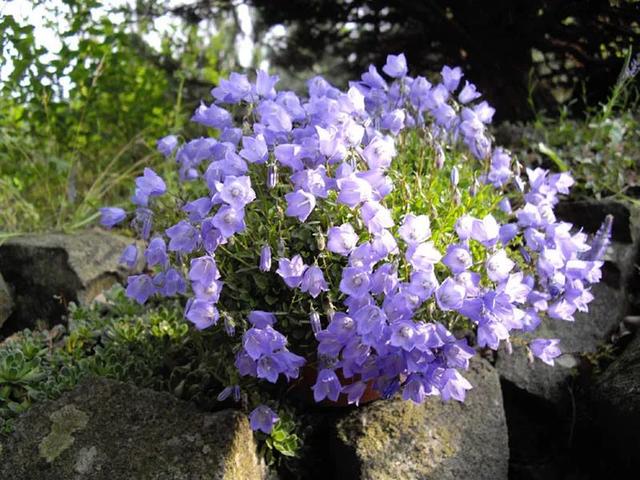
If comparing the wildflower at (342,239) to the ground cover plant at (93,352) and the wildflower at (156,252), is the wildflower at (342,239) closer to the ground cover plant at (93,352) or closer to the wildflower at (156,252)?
the wildflower at (156,252)

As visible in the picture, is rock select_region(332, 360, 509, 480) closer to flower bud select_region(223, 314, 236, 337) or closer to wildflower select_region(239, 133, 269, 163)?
flower bud select_region(223, 314, 236, 337)

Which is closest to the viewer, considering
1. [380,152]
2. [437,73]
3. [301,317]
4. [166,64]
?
[380,152]

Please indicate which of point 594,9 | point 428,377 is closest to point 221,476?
point 428,377

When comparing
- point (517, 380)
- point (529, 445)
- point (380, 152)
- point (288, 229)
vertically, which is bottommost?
point (529, 445)

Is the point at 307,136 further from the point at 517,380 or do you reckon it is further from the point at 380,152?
the point at 517,380

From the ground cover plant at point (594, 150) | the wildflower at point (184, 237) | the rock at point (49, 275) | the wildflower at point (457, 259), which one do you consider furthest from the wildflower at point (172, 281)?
the ground cover plant at point (594, 150)
